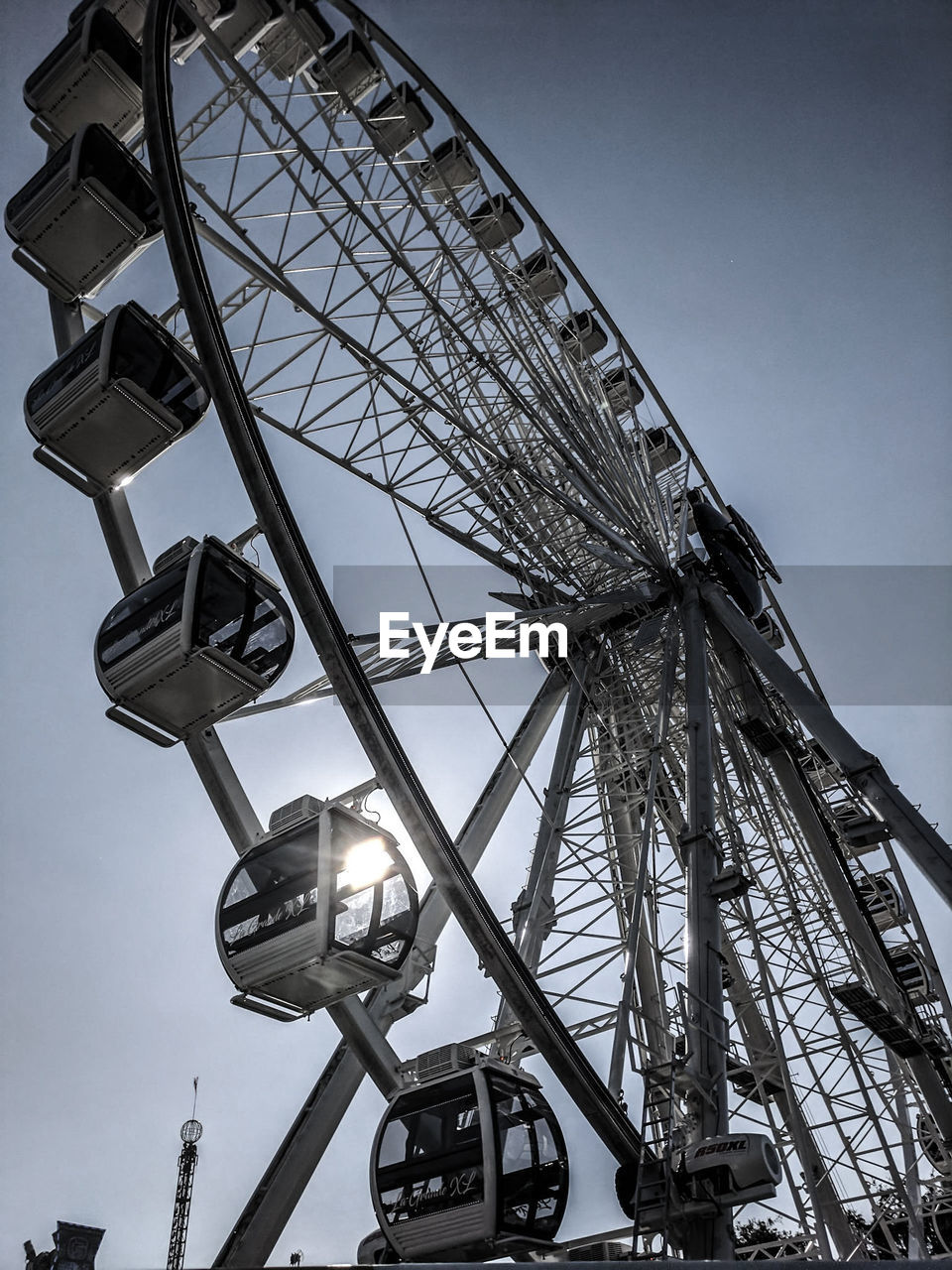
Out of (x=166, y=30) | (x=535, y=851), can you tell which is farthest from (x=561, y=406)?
(x=166, y=30)

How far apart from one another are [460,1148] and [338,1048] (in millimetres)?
2524

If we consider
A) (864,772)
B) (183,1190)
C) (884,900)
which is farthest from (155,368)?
(183,1190)

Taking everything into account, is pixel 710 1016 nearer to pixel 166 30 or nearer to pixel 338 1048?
pixel 338 1048

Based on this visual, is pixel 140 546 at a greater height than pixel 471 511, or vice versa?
pixel 471 511

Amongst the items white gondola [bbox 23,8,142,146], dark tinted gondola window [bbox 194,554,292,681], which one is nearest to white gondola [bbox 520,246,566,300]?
white gondola [bbox 23,8,142,146]

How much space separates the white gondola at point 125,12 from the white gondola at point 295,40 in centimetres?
152

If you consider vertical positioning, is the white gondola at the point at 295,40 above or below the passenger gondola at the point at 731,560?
above

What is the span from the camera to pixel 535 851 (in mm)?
13648

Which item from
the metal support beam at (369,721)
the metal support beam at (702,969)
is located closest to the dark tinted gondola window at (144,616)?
the metal support beam at (369,721)

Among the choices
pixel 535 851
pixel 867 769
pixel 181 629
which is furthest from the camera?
pixel 535 851

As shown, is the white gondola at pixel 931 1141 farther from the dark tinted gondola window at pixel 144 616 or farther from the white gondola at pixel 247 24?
the white gondola at pixel 247 24

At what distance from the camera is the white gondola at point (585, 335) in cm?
1872

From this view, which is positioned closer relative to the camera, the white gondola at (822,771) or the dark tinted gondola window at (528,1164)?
the dark tinted gondola window at (528,1164)

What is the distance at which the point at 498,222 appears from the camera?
1652cm
